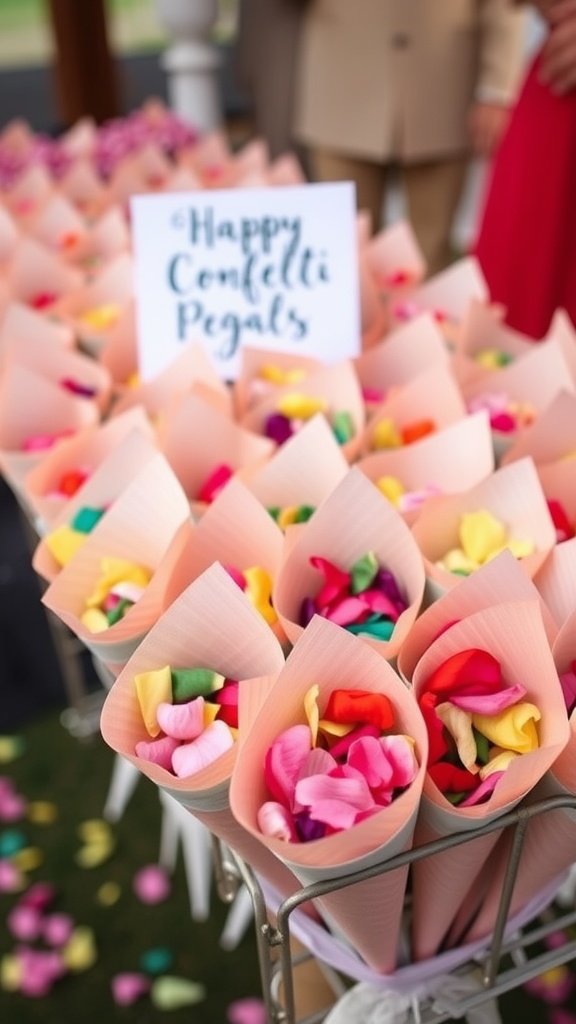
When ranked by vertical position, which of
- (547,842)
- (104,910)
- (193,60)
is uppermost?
(193,60)

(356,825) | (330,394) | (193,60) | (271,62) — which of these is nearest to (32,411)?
(330,394)

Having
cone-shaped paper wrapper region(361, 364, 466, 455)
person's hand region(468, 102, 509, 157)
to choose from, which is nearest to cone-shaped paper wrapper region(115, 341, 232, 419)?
cone-shaped paper wrapper region(361, 364, 466, 455)

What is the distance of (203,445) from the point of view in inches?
34.4

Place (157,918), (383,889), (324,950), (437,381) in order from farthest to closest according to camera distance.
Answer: (157,918), (437,381), (324,950), (383,889)

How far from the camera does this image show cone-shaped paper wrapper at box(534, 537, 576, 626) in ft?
2.17

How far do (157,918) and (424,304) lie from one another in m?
1.04

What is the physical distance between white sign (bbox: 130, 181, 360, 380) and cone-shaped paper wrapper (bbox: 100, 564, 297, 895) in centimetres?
54

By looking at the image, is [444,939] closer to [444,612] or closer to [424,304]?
[444,612]

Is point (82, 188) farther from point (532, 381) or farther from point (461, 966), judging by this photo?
point (461, 966)

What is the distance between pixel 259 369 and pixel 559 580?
0.49m

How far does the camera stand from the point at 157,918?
4.57ft

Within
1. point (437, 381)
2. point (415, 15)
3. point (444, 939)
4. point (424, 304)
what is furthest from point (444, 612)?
point (415, 15)

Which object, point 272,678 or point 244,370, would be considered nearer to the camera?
point 272,678

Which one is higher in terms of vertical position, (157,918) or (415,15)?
(415,15)
